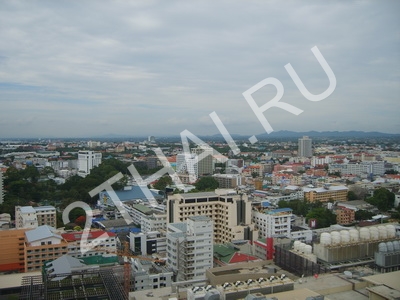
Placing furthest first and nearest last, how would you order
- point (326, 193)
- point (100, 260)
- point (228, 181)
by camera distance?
point (228, 181)
point (326, 193)
point (100, 260)

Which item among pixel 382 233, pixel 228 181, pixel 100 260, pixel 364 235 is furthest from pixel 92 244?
pixel 228 181

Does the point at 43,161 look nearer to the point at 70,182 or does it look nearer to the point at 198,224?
the point at 70,182

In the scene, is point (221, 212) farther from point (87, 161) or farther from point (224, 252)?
point (87, 161)

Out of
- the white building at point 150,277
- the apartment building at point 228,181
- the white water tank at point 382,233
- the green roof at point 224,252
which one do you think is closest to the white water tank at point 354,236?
the white water tank at point 382,233

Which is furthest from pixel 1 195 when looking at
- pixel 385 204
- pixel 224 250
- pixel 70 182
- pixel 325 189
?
pixel 385 204

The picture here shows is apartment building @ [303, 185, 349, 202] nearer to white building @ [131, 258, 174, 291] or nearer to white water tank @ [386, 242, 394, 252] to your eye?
white building @ [131, 258, 174, 291]

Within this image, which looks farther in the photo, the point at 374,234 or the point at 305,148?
the point at 305,148

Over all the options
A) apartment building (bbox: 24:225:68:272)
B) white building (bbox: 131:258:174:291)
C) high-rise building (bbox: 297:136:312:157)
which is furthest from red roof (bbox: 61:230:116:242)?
high-rise building (bbox: 297:136:312:157)
